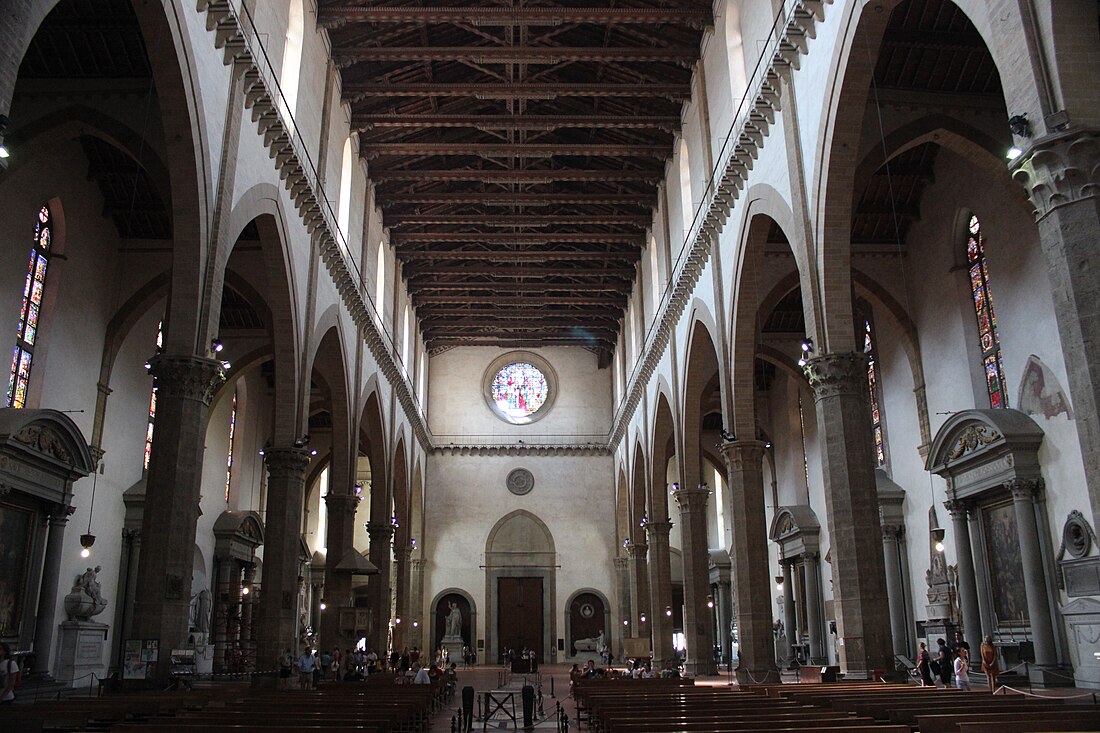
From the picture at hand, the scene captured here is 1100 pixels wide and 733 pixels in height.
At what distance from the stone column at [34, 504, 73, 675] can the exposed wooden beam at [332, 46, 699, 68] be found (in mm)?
12526

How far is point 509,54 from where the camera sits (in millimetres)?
22938

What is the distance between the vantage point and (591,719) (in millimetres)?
14031

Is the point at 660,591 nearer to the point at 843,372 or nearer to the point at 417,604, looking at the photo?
the point at 417,604

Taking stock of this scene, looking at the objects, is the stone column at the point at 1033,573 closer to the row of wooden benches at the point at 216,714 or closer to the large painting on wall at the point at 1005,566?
the large painting on wall at the point at 1005,566

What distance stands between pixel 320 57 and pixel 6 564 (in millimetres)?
12933

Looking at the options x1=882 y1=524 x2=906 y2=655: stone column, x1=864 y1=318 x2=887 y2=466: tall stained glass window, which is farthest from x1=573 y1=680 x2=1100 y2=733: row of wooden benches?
x1=864 y1=318 x2=887 y2=466: tall stained glass window

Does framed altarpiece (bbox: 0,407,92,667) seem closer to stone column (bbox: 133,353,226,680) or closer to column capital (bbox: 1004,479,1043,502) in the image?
stone column (bbox: 133,353,226,680)

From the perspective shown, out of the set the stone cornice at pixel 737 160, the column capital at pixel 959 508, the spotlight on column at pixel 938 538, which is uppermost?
the stone cornice at pixel 737 160

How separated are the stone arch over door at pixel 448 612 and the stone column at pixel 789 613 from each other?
1692 cm

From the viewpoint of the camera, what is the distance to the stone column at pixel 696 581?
981 inches

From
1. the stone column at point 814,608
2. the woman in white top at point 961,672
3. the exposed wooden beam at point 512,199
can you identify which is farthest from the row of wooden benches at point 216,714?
the exposed wooden beam at point 512,199

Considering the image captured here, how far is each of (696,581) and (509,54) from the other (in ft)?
47.1

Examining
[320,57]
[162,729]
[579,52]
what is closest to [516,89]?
[579,52]

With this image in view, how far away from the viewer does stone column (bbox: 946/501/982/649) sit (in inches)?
755
